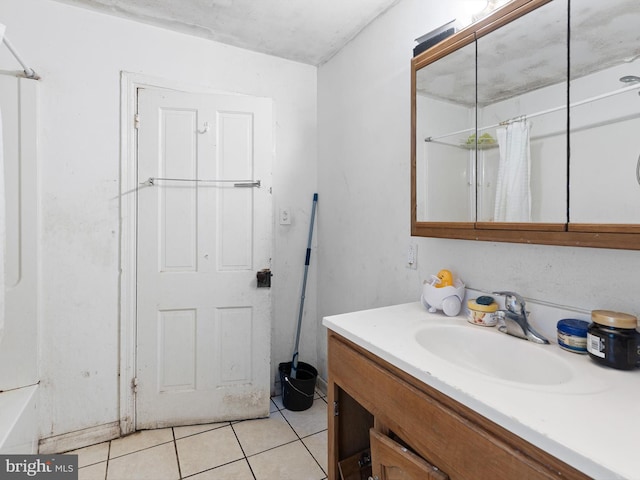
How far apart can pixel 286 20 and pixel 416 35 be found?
747 millimetres

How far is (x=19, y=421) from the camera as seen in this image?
140cm

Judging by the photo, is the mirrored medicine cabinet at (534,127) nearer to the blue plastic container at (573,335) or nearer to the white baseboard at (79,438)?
the blue plastic container at (573,335)

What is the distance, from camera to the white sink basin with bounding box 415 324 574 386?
0.91m

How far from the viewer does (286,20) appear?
1.80m

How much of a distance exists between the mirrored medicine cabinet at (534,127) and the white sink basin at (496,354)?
0.33 m

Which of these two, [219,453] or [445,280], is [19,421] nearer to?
[219,453]

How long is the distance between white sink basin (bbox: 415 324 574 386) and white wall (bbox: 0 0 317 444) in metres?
1.70

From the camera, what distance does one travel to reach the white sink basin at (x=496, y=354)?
91 cm

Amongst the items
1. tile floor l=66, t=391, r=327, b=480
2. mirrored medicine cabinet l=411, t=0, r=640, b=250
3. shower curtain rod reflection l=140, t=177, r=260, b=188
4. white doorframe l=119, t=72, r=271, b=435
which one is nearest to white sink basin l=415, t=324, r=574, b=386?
mirrored medicine cabinet l=411, t=0, r=640, b=250

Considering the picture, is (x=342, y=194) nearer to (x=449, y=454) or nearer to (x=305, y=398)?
(x=305, y=398)

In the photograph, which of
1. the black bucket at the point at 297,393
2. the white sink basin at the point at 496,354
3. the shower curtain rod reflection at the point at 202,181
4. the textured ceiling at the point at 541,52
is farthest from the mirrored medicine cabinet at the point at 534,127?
the black bucket at the point at 297,393

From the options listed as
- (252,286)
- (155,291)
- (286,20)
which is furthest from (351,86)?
(155,291)

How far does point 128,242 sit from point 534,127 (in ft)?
6.48

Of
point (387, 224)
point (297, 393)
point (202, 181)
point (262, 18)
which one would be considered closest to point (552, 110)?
point (387, 224)
